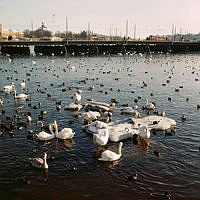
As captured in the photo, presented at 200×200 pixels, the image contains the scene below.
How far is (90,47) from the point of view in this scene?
360ft

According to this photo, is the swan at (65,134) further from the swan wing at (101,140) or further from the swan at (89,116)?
the swan at (89,116)

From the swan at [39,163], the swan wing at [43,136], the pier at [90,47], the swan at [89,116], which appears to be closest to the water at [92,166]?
the swan at [39,163]

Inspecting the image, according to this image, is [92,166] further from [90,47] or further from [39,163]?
[90,47]

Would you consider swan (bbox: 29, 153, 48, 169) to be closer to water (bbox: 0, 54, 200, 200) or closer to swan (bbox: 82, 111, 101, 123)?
water (bbox: 0, 54, 200, 200)

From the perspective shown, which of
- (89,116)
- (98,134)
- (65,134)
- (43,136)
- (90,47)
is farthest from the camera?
(90,47)

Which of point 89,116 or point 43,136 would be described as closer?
point 43,136

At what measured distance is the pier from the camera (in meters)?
98.8

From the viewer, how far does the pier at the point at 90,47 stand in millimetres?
98812

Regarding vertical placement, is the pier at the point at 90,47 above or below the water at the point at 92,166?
above

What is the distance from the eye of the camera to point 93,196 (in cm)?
1278

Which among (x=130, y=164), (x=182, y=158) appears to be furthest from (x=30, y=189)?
(x=182, y=158)

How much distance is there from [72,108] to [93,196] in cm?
1356

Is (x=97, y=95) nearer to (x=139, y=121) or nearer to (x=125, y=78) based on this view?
(x=139, y=121)

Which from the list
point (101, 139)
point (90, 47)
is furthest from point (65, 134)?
point (90, 47)
